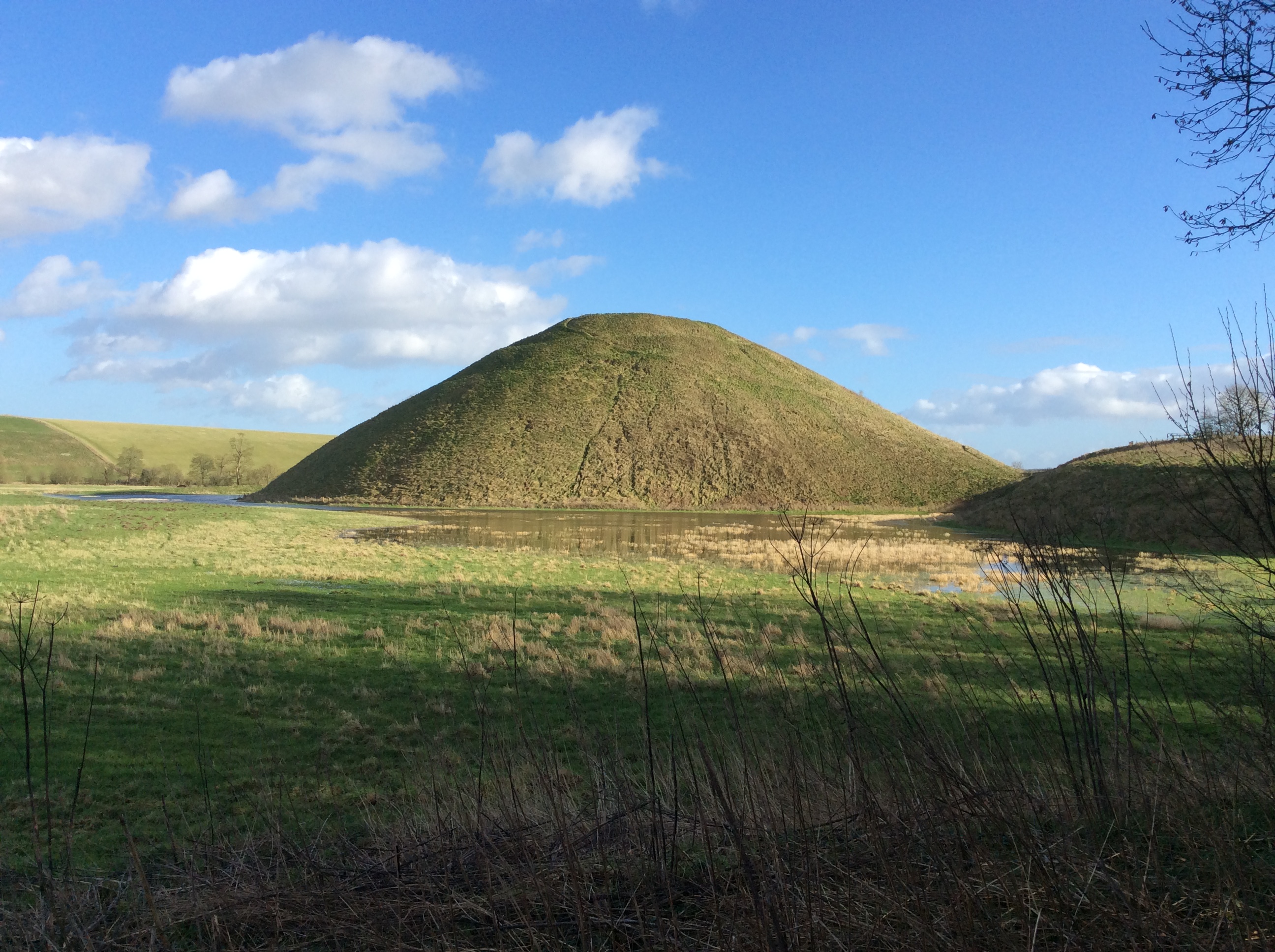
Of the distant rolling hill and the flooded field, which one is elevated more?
the distant rolling hill

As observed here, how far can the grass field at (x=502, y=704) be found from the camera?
3.80 meters

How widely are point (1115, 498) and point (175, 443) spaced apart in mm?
166177

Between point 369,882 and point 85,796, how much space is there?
4555 mm

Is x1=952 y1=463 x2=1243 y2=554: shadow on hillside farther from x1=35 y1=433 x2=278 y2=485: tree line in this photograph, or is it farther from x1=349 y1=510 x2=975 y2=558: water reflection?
x1=35 y1=433 x2=278 y2=485: tree line

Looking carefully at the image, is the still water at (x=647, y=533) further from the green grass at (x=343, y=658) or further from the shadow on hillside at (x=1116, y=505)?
the green grass at (x=343, y=658)

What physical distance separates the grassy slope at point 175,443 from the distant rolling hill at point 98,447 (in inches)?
6.4

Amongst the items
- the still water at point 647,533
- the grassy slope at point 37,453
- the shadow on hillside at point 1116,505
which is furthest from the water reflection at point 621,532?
the grassy slope at point 37,453

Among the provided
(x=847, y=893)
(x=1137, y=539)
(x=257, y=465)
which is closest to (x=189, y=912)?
(x=847, y=893)

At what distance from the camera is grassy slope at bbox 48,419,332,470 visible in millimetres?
146250

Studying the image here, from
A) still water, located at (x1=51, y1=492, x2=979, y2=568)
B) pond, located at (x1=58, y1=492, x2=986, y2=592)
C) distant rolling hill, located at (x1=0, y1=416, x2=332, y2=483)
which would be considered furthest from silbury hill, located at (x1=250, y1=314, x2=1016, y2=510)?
distant rolling hill, located at (x1=0, y1=416, x2=332, y2=483)

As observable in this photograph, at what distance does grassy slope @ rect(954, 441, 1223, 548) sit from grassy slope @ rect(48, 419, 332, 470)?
429 ft

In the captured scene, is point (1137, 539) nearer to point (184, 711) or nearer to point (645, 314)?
point (184, 711)

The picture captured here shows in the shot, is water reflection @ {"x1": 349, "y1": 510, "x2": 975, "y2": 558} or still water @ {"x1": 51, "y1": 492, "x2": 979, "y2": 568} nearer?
still water @ {"x1": 51, "y1": 492, "x2": 979, "y2": 568}

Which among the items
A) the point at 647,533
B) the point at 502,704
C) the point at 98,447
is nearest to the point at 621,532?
the point at 647,533
